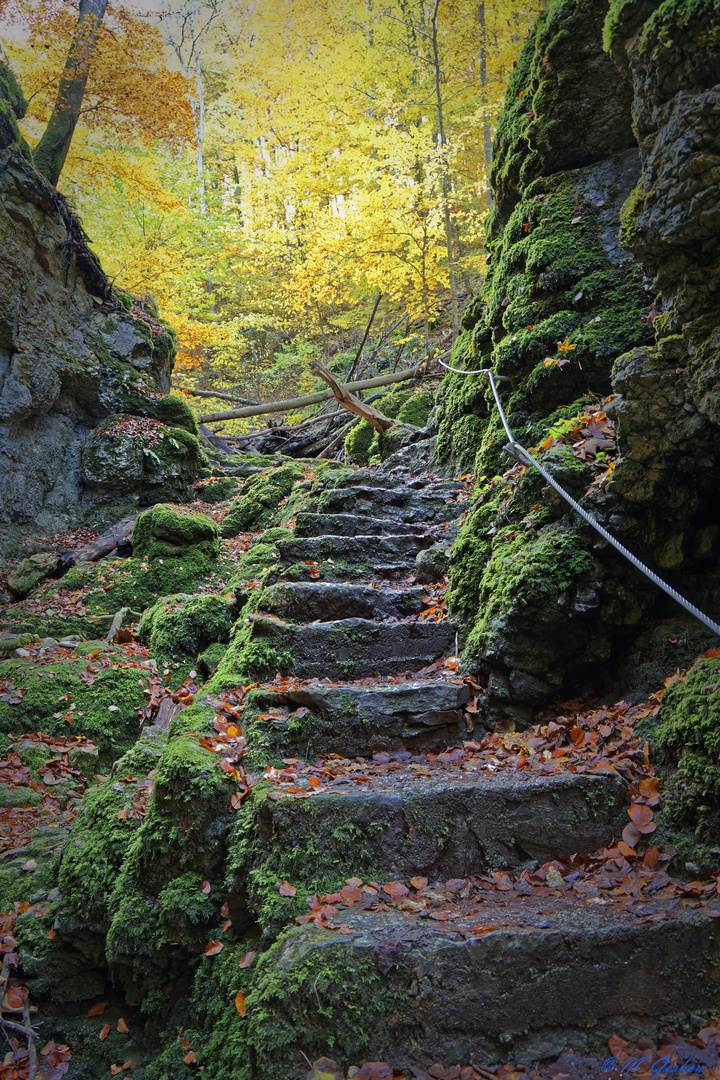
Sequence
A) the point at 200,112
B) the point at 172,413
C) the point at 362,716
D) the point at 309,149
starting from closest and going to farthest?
the point at 362,716 → the point at 172,413 → the point at 309,149 → the point at 200,112

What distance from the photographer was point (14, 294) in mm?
9133

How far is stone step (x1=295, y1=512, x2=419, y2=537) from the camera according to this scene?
609cm

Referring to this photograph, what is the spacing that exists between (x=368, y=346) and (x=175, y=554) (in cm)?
1178

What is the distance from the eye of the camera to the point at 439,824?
269cm

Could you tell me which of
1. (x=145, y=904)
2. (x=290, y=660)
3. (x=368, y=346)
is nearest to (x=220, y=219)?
(x=368, y=346)

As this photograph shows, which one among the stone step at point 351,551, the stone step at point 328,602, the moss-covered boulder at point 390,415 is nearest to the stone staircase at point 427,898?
the stone step at point 328,602

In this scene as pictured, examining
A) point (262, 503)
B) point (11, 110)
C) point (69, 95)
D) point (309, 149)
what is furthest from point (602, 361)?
point (309, 149)

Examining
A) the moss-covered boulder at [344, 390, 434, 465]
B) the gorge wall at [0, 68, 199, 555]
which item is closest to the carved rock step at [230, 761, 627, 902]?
the moss-covered boulder at [344, 390, 434, 465]

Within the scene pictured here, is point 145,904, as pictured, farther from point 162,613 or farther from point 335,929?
point 162,613

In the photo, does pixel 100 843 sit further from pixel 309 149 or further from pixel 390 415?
pixel 309 149

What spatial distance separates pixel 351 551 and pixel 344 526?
0.55m

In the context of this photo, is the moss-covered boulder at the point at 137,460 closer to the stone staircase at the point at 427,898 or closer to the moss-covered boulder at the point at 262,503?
the moss-covered boulder at the point at 262,503

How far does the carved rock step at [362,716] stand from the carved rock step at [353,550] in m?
1.95

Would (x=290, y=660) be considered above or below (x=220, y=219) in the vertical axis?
below
